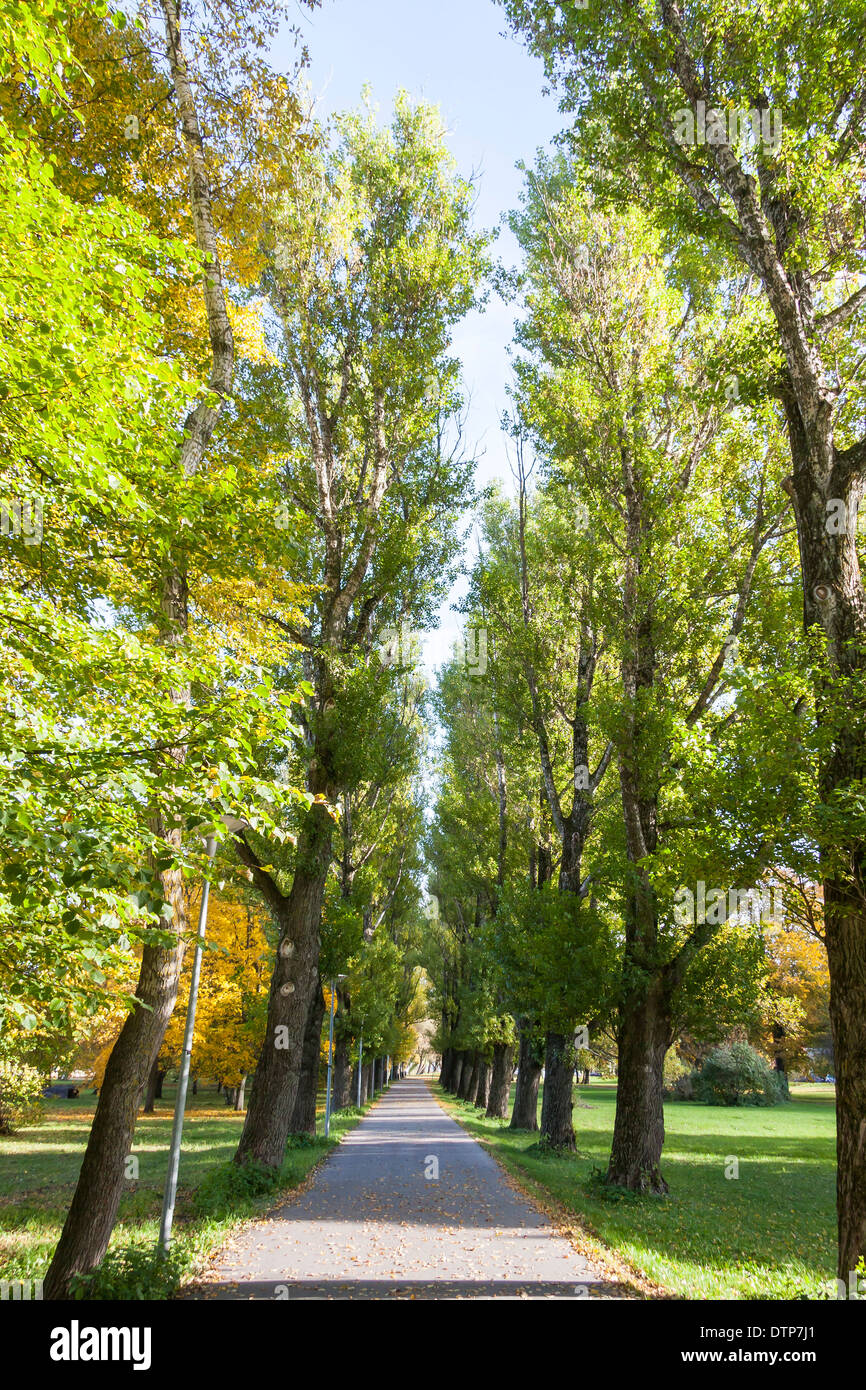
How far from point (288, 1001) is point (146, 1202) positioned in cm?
372

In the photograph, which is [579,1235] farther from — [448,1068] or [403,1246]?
[448,1068]

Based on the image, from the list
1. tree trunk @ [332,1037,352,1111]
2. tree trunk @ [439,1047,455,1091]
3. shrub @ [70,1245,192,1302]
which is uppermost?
shrub @ [70,1245,192,1302]

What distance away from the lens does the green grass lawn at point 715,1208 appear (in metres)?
7.75

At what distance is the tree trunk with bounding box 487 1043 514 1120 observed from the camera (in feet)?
90.5

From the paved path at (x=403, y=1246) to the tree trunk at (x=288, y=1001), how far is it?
1.07 m

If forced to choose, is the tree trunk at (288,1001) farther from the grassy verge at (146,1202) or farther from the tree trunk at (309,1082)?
the tree trunk at (309,1082)

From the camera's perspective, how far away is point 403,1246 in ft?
29.0

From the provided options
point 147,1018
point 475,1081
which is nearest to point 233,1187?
point 147,1018

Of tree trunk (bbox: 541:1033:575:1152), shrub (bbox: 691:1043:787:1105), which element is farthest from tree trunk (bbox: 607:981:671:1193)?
shrub (bbox: 691:1043:787:1105)

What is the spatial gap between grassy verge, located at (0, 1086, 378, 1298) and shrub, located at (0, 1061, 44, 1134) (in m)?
0.86

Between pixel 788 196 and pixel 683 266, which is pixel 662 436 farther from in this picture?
pixel 788 196

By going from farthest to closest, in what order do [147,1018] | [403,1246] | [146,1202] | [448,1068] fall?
[448,1068], [146,1202], [403,1246], [147,1018]

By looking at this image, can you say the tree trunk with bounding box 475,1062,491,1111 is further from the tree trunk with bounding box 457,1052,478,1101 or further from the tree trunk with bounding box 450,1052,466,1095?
the tree trunk with bounding box 450,1052,466,1095

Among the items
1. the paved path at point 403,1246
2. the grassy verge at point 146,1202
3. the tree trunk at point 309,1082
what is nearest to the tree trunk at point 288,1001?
the grassy verge at point 146,1202
